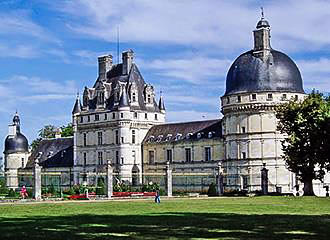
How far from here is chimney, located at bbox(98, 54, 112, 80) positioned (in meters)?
102

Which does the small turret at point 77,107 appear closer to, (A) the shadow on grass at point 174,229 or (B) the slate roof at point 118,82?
(B) the slate roof at point 118,82

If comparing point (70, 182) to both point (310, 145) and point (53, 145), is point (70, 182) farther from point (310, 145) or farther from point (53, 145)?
point (310, 145)

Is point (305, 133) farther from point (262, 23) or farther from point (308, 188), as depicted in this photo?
point (262, 23)

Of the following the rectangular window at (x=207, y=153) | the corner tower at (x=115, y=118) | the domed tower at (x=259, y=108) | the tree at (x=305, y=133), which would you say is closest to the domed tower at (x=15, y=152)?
the corner tower at (x=115, y=118)

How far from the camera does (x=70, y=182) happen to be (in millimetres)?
102188

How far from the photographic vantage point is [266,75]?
7875 centimetres

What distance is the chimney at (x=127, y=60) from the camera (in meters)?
99.1

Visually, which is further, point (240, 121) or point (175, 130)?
point (175, 130)

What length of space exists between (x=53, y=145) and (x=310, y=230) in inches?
3620

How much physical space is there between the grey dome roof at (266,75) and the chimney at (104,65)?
27132 mm

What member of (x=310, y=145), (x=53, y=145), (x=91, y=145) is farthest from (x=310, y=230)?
(x=53, y=145)

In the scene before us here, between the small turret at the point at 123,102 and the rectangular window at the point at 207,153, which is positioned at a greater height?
the small turret at the point at 123,102

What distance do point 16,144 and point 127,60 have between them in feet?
87.6

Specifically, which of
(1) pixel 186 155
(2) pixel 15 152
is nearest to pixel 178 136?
(1) pixel 186 155
